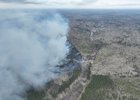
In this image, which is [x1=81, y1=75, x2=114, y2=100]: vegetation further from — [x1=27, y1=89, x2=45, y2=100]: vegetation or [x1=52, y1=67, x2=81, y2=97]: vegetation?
[x1=27, y1=89, x2=45, y2=100]: vegetation

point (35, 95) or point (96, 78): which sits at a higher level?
point (35, 95)

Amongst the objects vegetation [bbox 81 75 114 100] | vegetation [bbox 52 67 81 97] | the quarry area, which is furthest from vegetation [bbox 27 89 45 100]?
vegetation [bbox 81 75 114 100]

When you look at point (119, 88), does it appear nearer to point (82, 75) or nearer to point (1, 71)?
point (82, 75)

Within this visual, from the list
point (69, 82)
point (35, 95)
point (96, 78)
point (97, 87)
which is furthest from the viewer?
point (96, 78)

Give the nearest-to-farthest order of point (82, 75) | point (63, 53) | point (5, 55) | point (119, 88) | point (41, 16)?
point (119, 88)
point (82, 75)
point (5, 55)
point (63, 53)
point (41, 16)

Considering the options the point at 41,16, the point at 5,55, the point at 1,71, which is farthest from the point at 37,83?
the point at 41,16

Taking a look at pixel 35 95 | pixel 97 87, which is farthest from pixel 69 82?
pixel 35 95

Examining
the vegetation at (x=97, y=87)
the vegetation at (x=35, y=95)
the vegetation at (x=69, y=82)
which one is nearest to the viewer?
the vegetation at (x=35, y=95)

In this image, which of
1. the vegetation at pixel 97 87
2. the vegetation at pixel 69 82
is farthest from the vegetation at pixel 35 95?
the vegetation at pixel 97 87

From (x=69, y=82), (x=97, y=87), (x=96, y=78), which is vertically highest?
(x=69, y=82)

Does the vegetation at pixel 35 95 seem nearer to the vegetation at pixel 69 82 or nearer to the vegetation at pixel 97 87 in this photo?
the vegetation at pixel 69 82

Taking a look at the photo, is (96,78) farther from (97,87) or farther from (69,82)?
(69,82)
